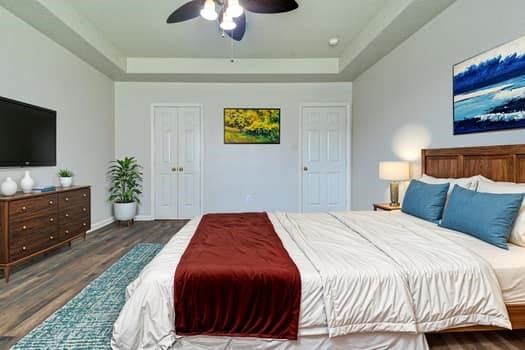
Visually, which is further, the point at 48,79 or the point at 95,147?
the point at 95,147

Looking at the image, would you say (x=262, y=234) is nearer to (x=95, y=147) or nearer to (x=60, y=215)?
(x=60, y=215)

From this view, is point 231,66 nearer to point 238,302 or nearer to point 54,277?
point 54,277

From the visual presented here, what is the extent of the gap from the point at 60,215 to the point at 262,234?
249 centimetres

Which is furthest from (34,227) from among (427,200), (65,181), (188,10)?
(427,200)

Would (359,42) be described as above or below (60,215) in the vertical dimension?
above

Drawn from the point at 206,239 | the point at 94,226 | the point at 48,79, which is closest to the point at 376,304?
the point at 206,239

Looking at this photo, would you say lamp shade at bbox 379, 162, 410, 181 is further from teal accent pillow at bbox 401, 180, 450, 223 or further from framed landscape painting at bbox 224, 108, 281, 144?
framed landscape painting at bbox 224, 108, 281, 144

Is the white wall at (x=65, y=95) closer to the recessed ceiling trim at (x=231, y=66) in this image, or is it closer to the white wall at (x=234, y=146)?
the white wall at (x=234, y=146)

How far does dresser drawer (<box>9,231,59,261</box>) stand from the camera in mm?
2746

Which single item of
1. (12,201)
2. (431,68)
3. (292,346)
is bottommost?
(292,346)

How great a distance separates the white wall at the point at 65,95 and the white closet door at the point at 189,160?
4.01 feet

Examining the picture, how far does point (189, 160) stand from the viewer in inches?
225

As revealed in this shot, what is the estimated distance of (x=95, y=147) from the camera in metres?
4.92

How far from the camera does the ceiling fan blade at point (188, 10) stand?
253 centimetres
